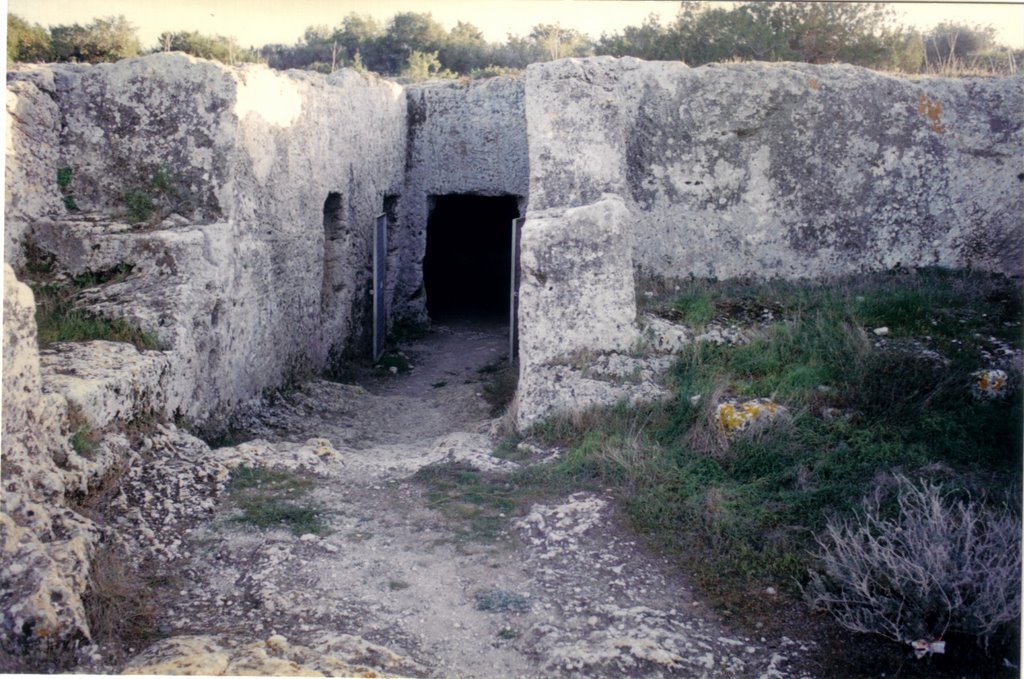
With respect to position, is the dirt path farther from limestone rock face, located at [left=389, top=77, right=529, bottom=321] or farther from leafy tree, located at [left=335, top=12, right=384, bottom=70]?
leafy tree, located at [left=335, top=12, right=384, bottom=70]

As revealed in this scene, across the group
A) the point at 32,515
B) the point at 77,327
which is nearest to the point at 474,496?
the point at 32,515

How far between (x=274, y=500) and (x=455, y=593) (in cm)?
127

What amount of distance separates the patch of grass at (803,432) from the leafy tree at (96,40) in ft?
12.6

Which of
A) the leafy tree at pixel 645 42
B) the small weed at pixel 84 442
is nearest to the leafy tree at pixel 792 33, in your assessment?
the leafy tree at pixel 645 42

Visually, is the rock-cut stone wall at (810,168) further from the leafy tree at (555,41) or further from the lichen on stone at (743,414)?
the lichen on stone at (743,414)

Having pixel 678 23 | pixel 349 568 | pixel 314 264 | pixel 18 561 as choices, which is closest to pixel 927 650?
pixel 349 568

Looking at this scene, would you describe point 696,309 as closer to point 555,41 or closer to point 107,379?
point 555,41

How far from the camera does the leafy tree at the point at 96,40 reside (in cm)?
554

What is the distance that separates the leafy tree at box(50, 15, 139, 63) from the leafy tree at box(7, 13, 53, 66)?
0.08m

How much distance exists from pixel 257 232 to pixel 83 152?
3.90 feet

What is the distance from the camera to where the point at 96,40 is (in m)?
6.13

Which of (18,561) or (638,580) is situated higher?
(18,561)

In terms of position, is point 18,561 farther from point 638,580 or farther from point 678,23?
point 678,23

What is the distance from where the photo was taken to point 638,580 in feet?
12.5
